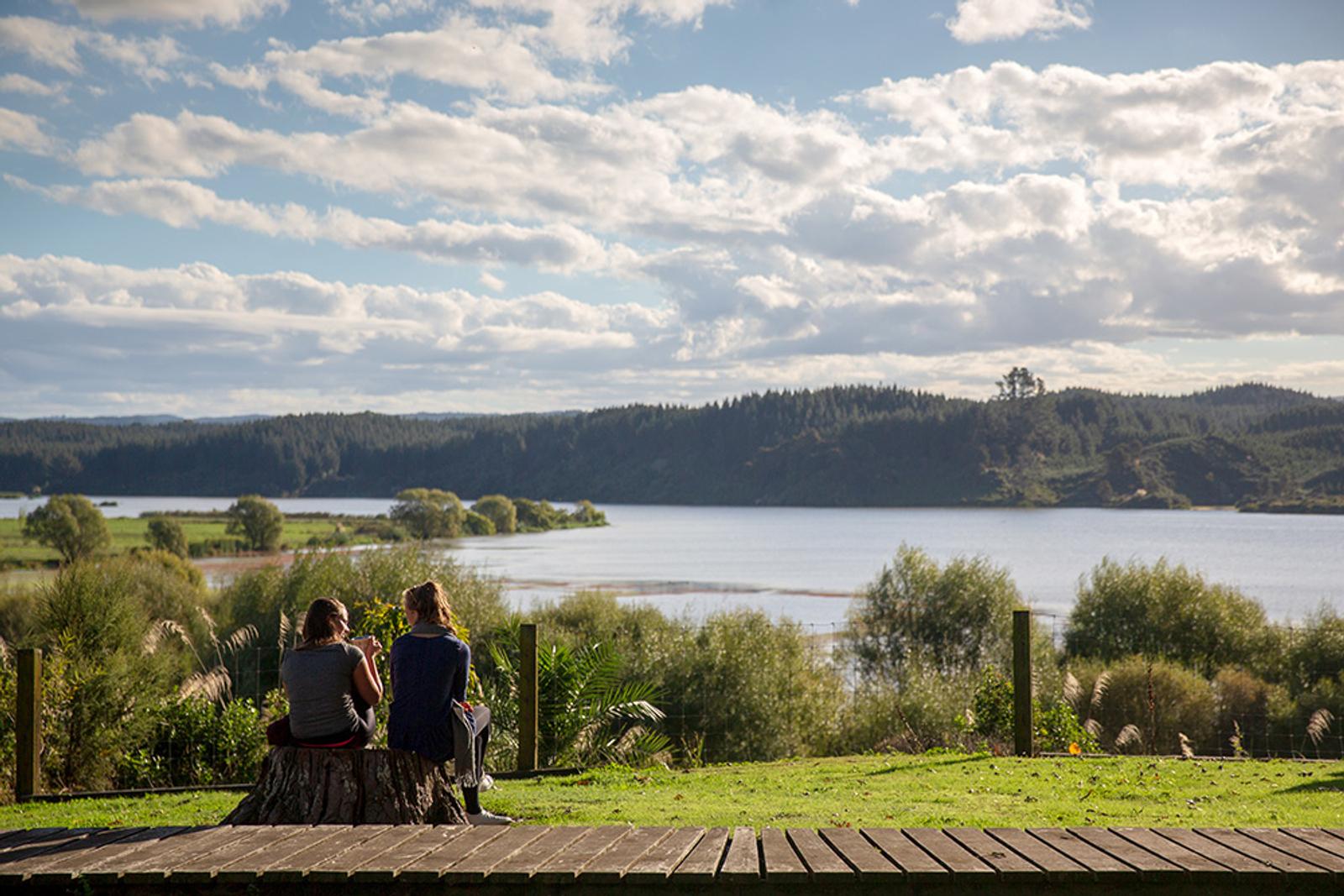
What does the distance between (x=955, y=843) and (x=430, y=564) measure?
25.1 meters

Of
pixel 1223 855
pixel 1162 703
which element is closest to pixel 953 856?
pixel 1223 855

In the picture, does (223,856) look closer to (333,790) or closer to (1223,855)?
(333,790)

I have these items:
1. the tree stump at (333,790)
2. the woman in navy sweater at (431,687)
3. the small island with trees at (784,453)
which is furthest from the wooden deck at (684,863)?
the small island with trees at (784,453)

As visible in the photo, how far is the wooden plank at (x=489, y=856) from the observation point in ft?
14.8

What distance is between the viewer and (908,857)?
4.72 m

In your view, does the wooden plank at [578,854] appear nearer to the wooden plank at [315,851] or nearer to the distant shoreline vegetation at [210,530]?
the wooden plank at [315,851]

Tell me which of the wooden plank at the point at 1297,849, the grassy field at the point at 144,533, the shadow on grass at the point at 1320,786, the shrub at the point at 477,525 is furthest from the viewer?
the shrub at the point at 477,525

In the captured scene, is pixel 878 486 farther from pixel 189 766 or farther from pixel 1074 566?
pixel 189 766

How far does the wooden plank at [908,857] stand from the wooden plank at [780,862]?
1.24ft

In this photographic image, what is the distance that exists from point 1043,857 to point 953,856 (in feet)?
1.18

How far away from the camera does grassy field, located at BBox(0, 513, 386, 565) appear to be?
5212 centimetres

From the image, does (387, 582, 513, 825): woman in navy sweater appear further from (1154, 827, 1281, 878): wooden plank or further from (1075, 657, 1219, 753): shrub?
(1075, 657, 1219, 753): shrub

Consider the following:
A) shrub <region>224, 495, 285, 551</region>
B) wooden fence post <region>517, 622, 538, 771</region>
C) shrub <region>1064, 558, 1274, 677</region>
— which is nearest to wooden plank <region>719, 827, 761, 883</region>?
wooden fence post <region>517, 622, 538, 771</region>

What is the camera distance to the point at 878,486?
514ft
